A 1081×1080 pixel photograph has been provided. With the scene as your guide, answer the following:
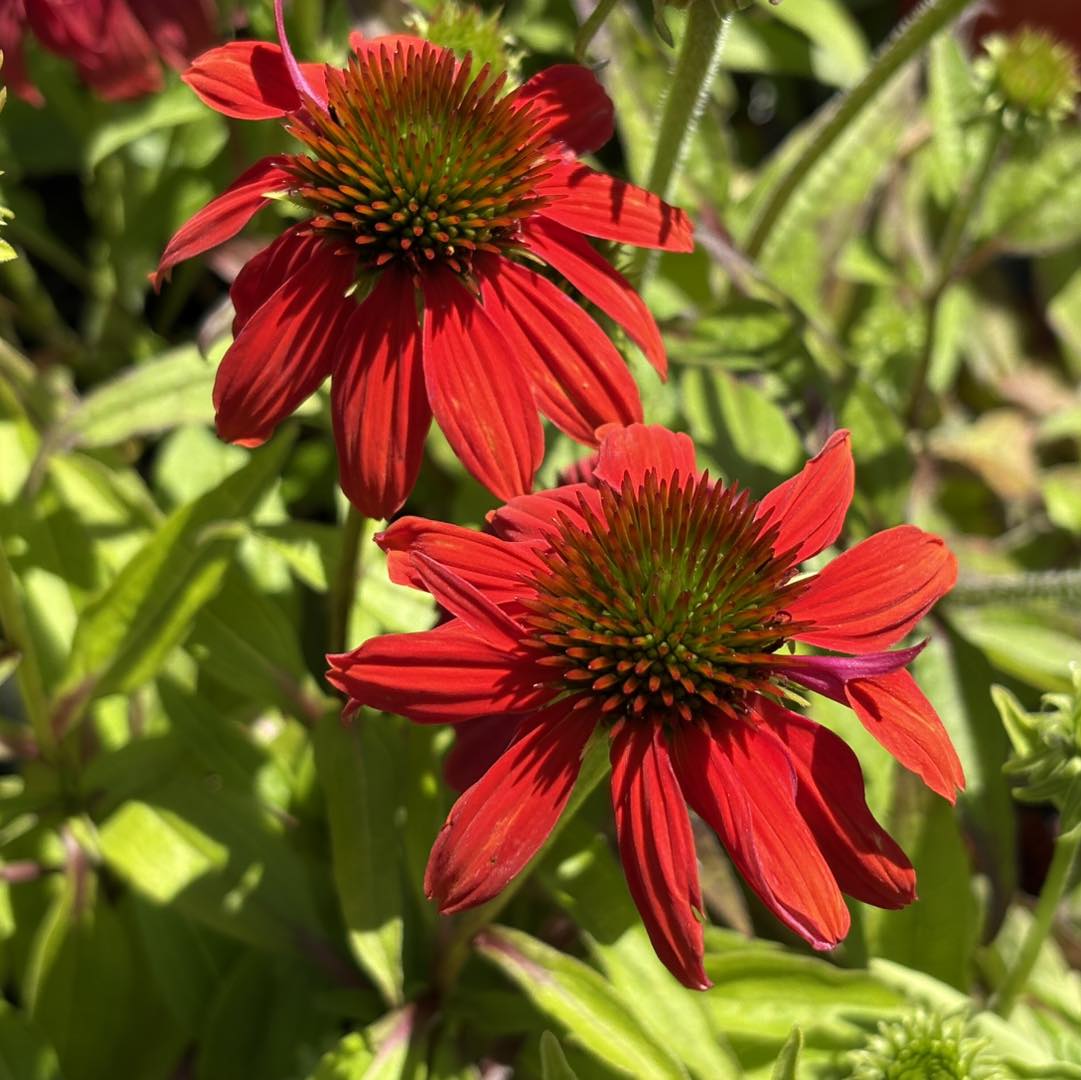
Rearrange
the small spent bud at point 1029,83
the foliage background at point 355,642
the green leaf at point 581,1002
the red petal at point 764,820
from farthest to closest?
the small spent bud at point 1029,83, the foliage background at point 355,642, the green leaf at point 581,1002, the red petal at point 764,820

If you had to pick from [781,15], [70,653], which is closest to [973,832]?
[70,653]

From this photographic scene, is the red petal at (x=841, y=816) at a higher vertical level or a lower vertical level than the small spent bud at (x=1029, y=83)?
lower

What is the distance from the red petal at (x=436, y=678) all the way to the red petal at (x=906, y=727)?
0.22 metres

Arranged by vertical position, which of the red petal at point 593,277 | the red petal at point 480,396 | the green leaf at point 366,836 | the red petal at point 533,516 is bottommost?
the green leaf at point 366,836

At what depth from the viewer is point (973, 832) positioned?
1.52 metres

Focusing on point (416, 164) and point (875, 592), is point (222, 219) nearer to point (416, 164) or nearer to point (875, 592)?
point (416, 164)

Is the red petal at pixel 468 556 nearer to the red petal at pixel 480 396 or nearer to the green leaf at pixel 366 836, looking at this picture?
the red petal at pixel 480 396

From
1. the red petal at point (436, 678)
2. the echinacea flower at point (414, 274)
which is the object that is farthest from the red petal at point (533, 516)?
the red petal at point (436, 678)

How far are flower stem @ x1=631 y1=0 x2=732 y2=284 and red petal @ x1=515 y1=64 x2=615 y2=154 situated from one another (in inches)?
2.8

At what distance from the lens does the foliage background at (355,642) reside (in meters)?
1.22

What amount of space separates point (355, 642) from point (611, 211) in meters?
0.54

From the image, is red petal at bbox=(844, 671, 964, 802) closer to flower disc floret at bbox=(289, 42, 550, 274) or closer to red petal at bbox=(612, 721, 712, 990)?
red petal at bbox=(612, 721, 712, 990)

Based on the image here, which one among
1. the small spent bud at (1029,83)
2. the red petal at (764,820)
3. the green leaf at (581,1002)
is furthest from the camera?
the small spent bud at (1029,83)

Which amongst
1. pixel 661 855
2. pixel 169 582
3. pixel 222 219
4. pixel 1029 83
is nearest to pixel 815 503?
pixel 661 855
